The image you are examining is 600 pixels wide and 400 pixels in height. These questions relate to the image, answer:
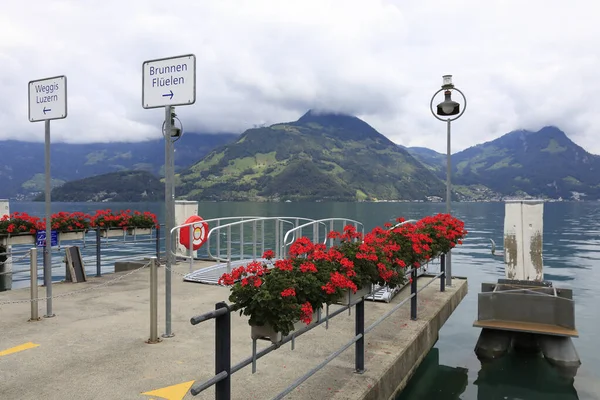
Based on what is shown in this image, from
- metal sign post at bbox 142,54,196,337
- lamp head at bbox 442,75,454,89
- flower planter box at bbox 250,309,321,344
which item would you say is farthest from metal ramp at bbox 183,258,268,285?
flower planter box at bbox 250,309,321,344

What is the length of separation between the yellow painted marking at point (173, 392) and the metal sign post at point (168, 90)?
1.55 m

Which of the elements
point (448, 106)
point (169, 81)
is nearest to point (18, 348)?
point (169, 81)

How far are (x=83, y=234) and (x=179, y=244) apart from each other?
274cm

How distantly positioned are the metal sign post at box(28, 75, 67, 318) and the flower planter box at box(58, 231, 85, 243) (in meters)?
4.06

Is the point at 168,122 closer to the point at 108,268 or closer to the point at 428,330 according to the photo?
the point at 428,330

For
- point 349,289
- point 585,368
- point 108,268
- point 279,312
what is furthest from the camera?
point 108,268

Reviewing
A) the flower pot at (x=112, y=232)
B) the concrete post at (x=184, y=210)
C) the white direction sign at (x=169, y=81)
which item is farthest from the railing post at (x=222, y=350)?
the concrete post at (x=184, y=210)

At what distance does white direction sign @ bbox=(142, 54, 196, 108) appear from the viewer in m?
5.69

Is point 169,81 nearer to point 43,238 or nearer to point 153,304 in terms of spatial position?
point 153,304

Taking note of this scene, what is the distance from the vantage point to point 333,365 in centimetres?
515

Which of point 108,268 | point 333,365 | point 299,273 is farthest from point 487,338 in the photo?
point 108,268

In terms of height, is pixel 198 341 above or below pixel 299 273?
below

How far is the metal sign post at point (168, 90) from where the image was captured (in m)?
5.71

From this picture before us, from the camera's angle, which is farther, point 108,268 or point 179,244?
point 108,268
